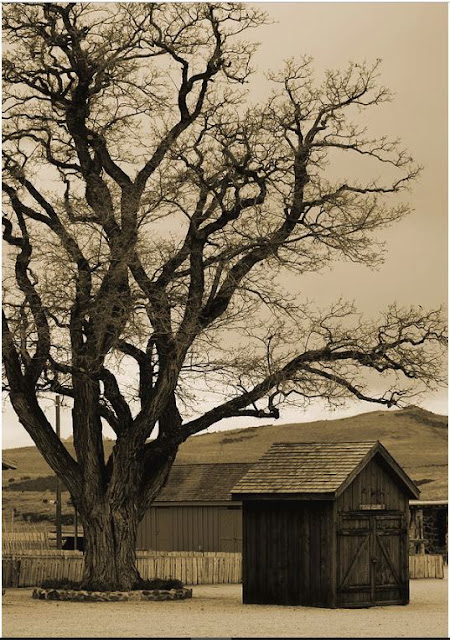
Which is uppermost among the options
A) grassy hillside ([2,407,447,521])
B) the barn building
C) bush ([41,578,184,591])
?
grassy hillside ([2,407,447,521])

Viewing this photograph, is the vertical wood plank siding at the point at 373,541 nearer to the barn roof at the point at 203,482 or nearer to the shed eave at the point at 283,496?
the shed eave at the point at 283,496

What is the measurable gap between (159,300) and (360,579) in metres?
7.14

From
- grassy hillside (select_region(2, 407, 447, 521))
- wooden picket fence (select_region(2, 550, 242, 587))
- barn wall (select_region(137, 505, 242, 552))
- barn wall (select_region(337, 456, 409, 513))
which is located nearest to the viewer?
barn wall (select_region(337, 456, 409, 513))

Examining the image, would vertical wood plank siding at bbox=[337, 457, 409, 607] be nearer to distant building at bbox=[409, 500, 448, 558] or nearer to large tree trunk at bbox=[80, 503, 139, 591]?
large tree trunk at bbox=[80, 503, 139, 591]

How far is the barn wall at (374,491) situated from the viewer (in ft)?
92.0

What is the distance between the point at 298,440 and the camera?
93.3m

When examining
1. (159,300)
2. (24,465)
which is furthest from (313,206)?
(24,465)

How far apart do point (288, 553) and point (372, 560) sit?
191cm

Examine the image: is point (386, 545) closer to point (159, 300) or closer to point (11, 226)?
point (159, 300)

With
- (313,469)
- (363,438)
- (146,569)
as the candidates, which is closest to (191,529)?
(146,569)

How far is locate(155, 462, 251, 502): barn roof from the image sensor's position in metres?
52.8

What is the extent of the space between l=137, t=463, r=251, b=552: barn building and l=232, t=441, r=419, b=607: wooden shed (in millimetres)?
22814

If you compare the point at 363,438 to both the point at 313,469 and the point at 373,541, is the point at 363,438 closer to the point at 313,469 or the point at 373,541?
the point at 373,541

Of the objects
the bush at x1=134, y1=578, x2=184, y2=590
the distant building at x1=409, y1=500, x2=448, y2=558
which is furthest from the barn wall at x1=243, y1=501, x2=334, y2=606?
the distant building at x1=409, y1=500, x2=448, y2=558
